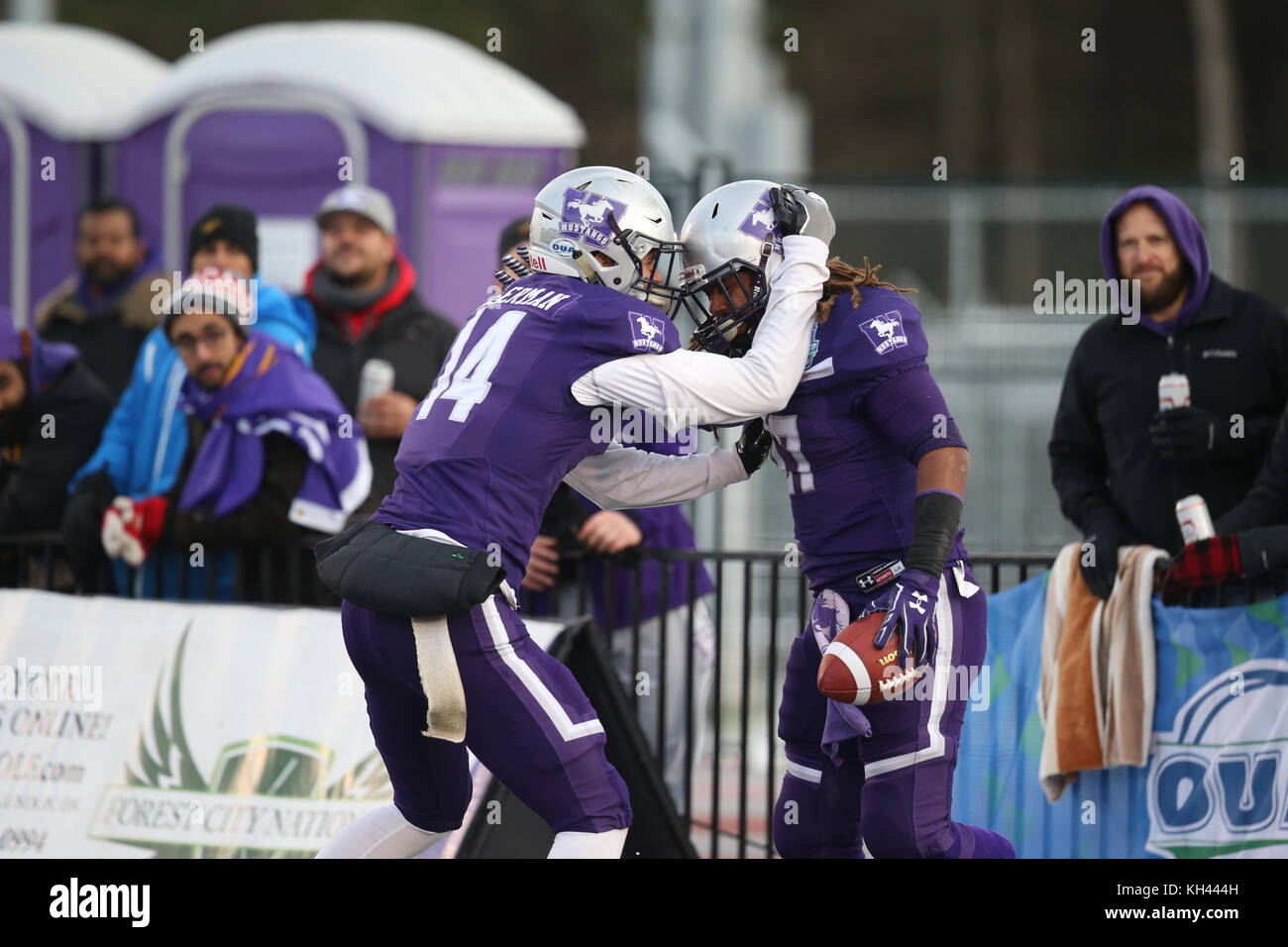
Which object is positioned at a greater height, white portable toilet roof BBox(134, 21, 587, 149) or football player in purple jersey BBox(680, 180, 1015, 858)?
white portable toilet roof BBox(134, 21, 587, 149)

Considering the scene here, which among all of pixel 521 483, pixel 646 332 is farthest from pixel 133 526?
pixel 646 332

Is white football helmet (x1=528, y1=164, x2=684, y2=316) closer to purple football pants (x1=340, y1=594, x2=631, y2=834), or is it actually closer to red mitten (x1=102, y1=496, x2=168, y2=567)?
purple football pants (x1=340, y1=594, x2=631, y2=834)

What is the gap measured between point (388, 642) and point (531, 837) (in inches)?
60.1

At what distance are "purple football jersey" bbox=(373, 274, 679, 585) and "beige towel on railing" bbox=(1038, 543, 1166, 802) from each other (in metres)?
2.19

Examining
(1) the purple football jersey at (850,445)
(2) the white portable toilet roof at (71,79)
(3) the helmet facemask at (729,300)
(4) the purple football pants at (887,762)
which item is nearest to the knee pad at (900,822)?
(4) the purple football pants at (887,762)

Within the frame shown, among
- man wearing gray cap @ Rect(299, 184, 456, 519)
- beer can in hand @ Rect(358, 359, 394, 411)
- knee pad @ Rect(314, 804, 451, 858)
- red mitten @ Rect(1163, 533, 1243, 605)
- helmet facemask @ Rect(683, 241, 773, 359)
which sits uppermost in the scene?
man wearing gray cap @ Rect(299, 184, 456, 519)

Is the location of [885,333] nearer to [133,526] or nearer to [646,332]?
[646,332]

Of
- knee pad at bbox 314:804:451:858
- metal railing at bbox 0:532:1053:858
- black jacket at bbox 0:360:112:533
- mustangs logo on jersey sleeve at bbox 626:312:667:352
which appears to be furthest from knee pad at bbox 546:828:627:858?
black jacket at bbox 0:360:112:533

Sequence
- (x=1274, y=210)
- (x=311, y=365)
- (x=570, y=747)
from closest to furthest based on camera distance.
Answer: (x=570, y=747) → (x=311, y=365) → (x=1274, y=210)

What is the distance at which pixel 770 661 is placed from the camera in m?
6.48

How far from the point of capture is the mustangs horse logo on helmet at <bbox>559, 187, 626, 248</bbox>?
480cm
